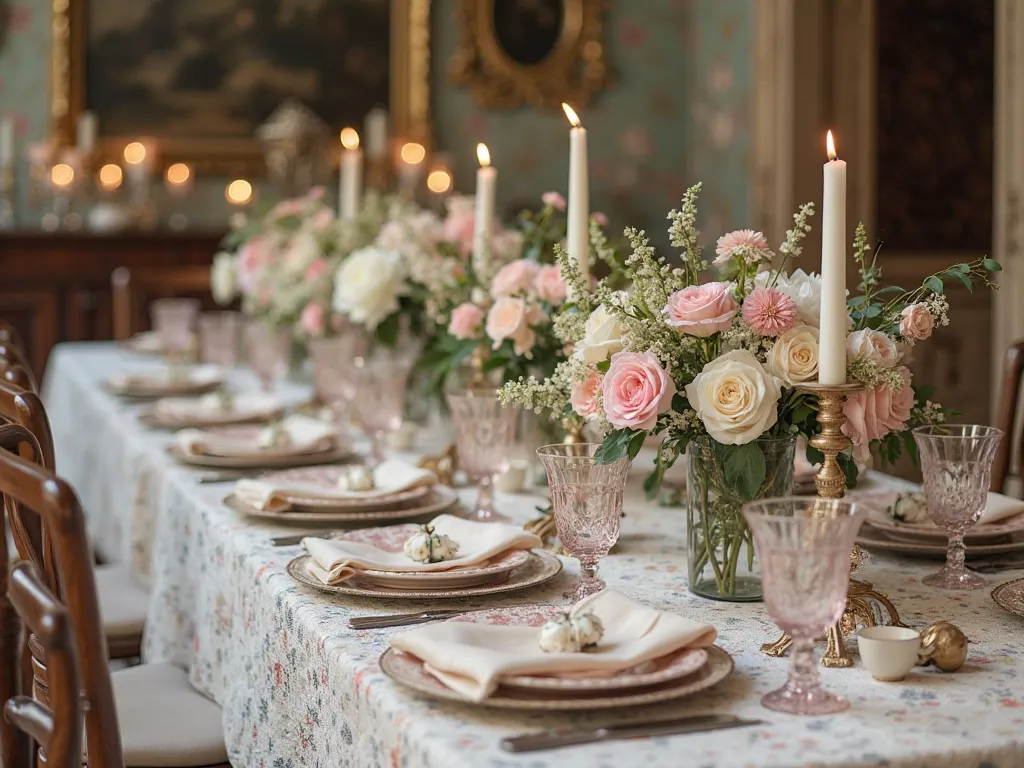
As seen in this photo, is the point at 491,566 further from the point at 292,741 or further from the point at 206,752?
the point at 206,752

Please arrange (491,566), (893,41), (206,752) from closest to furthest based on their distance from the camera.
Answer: (491,566) < (206,752) < (893,41)

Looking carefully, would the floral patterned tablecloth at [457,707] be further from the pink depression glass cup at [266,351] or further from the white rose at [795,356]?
the pink depression glass cup at [266,351]

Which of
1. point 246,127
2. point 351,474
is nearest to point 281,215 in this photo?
point 351,474

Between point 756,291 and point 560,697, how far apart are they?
1.63ft

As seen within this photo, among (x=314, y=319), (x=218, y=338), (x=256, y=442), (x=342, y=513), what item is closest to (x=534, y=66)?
(x=218, y=338)

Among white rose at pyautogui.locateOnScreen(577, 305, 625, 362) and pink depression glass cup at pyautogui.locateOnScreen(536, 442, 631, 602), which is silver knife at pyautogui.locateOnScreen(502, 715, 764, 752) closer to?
pink depression glass cup at pyautogui.locateOnScreen(536, 442, 631, 602)

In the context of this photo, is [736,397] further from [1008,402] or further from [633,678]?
[1008,402]

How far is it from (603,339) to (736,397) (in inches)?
7.2

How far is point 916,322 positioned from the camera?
138 centimetres

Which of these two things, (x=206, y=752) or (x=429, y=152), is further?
(x=429, y=152)

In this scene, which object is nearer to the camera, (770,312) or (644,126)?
(770,312)

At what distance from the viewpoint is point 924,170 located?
18.9 ft

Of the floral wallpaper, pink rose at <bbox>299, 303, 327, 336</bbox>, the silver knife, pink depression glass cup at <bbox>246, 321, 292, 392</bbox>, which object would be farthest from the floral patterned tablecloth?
the floral wallpaper

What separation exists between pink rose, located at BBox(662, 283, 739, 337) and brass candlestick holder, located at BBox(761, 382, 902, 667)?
109mm
